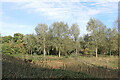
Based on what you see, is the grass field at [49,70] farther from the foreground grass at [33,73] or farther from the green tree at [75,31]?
the green tree at [75,31]

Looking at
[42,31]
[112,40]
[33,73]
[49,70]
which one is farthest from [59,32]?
[33,73]

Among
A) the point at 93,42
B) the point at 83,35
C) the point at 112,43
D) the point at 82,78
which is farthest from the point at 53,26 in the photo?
the point at 82,78

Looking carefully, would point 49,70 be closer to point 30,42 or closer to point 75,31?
point 75,31

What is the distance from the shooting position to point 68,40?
2631cm

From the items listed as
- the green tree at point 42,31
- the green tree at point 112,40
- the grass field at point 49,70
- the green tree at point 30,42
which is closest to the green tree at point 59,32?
the green tree at point 42,31

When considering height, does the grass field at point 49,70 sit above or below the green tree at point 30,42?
below

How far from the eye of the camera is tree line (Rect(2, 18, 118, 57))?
24.6 meters

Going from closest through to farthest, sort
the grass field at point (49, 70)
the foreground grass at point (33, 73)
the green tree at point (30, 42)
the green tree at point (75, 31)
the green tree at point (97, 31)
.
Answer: the foreground grass at point (33, 73), the grass field at point (49, 70), the green tree at point (97, 31), the green tree at point (75, 31), the green tree at point (30, 42)

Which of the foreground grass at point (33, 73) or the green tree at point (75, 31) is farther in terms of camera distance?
the green tree at point (75, 31)

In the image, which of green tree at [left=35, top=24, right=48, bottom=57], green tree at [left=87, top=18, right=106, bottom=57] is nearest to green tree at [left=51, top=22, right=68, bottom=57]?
green tree at [left=35, top=24, right=48, bottom=57]

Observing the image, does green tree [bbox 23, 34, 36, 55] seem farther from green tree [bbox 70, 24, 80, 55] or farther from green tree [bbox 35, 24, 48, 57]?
green tree [bbox 70, 24, 80, 55]

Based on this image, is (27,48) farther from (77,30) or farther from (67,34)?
(77,30)

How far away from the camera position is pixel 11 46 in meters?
27.3

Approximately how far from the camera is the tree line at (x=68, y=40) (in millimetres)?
24609
